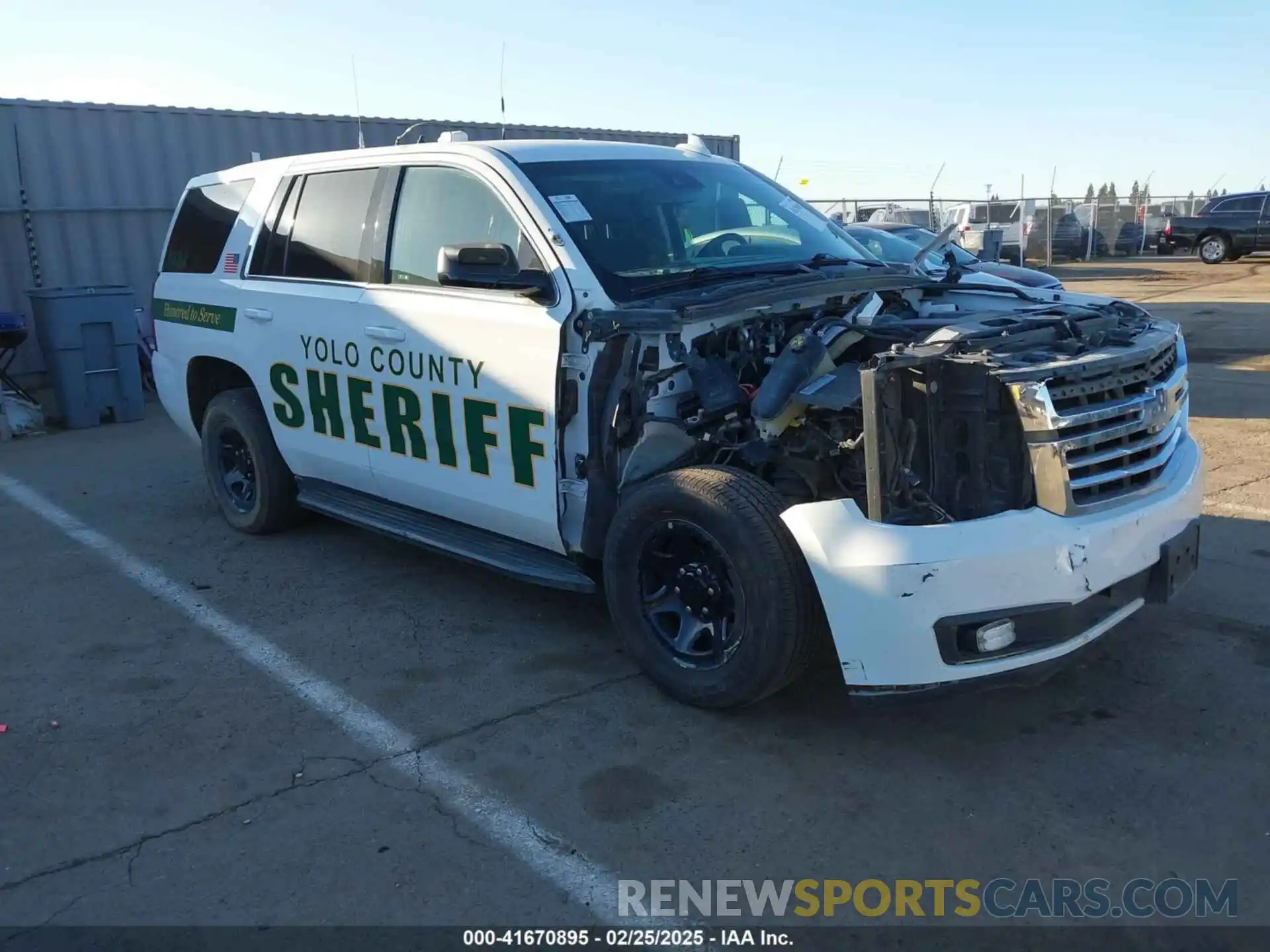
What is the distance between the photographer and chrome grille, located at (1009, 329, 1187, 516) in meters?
3.30

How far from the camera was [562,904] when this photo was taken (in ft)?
9.73

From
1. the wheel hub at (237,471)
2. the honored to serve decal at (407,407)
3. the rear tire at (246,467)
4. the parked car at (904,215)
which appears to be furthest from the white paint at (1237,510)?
the parked car at (904,215)

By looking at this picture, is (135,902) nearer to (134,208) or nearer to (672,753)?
(672,753)

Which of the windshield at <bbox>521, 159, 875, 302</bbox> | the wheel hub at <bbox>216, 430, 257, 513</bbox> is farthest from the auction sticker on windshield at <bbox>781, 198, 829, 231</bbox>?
the wheel hub at <bbox>216, 430, 257, 513</bbox>

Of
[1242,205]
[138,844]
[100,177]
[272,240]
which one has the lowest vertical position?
[138,844]

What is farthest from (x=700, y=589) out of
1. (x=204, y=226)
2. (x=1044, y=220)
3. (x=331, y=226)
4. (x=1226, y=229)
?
(x=1044, y=220)

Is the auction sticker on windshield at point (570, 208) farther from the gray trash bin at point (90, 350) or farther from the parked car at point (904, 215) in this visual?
the parked car at point (904, 215)

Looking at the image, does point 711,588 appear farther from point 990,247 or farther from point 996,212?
point 996,212

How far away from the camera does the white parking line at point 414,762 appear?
10.1ft

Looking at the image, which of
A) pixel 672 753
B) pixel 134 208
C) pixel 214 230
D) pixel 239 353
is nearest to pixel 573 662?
pixel 672 753

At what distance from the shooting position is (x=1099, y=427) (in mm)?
3461

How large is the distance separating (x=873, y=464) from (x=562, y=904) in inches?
61.9

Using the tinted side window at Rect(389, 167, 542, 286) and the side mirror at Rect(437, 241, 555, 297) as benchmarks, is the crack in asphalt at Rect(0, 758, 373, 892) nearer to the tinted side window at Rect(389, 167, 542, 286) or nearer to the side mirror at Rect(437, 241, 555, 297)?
the side mirror at Rect(437, 241, 555, 297)

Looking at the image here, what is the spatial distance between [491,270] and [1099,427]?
2305 mm
